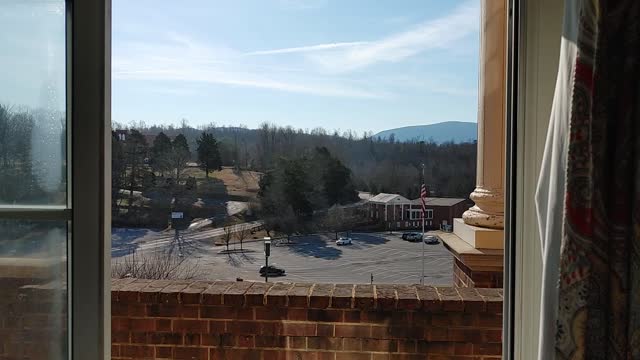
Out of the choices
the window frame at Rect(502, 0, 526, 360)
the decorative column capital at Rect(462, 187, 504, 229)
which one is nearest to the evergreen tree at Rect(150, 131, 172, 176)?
the decorative column capital at Rect(462, 187, 504, 229)

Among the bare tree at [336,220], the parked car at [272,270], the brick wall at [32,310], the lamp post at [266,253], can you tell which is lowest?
the parked car at [272,270]

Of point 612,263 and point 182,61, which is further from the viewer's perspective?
point 182,61

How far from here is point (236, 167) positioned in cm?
444

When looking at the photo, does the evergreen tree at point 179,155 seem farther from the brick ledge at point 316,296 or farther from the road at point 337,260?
the brick ledge at point 316,296

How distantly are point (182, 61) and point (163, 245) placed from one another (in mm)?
1900

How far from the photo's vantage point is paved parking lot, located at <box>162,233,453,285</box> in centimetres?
382

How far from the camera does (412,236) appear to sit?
14.3 ft

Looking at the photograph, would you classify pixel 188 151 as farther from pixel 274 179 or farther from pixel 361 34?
pixel 361 34

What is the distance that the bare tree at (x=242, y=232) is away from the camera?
4.39 meters

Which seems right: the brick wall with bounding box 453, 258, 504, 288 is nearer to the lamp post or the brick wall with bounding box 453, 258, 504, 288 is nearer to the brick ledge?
the brick ledge

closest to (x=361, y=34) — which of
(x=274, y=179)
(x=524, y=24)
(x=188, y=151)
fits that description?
(x=274, y=179)

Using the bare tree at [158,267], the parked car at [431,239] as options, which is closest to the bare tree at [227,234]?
the bare tree at [158,267]

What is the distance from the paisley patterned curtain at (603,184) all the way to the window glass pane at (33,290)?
2.77 feet

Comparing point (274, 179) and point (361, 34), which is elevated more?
point (361, 34)
